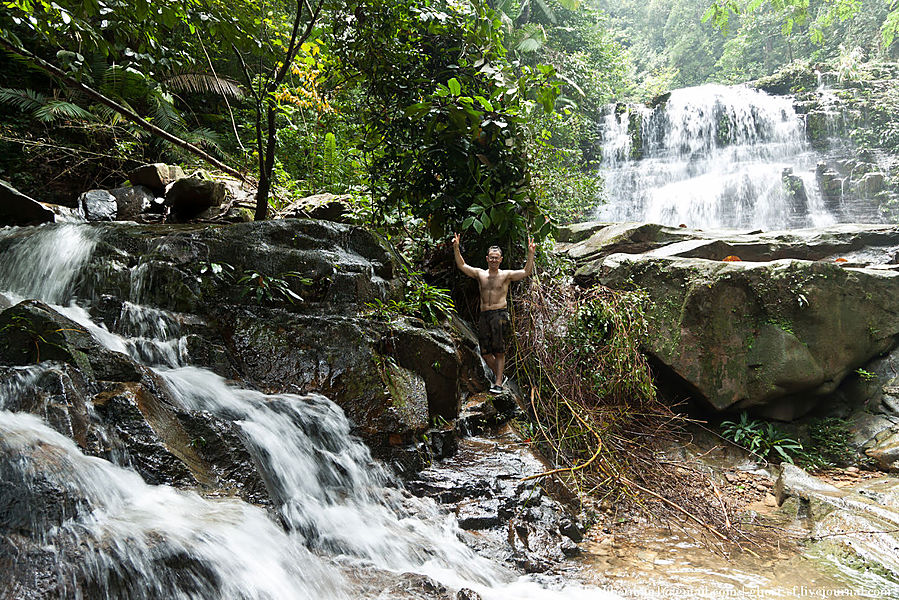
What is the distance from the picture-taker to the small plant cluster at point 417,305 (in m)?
4.57

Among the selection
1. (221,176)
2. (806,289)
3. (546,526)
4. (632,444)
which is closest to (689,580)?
(546,526)

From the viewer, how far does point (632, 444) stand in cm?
545

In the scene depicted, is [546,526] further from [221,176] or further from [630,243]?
[221,176]

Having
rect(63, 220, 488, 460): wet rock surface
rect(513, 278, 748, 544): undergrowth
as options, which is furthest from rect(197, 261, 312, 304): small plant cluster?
rect(513, 278, 748, 544): undergrowth

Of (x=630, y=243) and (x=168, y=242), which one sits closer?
(x=168, y=242)

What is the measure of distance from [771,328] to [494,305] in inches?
148

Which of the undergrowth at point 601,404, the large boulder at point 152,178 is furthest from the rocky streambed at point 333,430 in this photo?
the large boulder at point 152,178

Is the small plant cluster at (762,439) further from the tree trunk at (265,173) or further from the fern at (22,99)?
the fern at (22,99)

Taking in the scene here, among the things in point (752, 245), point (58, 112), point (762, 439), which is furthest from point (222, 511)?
point (58, 112)

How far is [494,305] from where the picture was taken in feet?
17.6

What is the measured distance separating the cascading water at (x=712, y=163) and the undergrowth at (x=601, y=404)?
7.67 metres

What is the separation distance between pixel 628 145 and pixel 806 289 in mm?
9402

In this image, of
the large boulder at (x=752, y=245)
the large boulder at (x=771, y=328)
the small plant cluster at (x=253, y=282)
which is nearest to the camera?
the small plant cluster at (x=253, y=282)

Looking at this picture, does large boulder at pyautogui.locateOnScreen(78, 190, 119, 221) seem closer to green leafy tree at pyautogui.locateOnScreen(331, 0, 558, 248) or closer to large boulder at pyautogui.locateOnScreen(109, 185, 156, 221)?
large boulder at pyautogui.locateOnScreen(109, 185, 156, 221)
